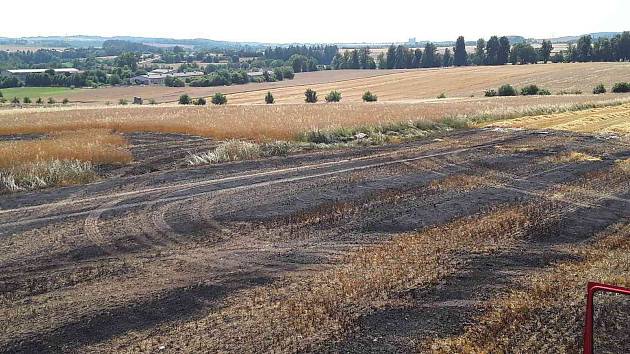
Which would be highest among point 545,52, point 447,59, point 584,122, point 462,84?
point 545,52

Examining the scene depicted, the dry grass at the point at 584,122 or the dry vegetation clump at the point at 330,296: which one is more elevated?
the dry grass at the point at 584,122

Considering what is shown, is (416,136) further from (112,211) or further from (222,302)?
(222,302)

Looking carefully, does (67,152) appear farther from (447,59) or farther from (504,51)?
(447,59)

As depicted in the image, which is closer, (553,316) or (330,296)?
(553,316)

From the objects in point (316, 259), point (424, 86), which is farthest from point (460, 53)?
point (316, 259)

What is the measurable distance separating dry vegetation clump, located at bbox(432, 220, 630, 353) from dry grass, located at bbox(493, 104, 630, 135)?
626 inches

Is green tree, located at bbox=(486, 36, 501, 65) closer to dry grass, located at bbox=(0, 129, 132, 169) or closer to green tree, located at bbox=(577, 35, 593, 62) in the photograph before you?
Answer: green tree, located at bbox=(577, 35, 593, 62)

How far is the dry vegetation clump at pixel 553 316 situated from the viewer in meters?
5.75

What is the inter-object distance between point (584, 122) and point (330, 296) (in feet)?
70.1

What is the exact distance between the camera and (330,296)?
694cm

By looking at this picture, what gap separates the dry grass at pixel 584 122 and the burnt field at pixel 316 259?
809cm

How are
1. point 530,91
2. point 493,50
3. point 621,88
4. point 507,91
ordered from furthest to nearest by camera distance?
point 493,50
point 507,91
point 530,91
point 621,88

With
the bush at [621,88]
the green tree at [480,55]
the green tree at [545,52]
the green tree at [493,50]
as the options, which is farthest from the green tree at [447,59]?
the bush at [621,88]

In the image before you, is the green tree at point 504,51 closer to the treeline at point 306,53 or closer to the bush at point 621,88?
the bush at point 621,88
